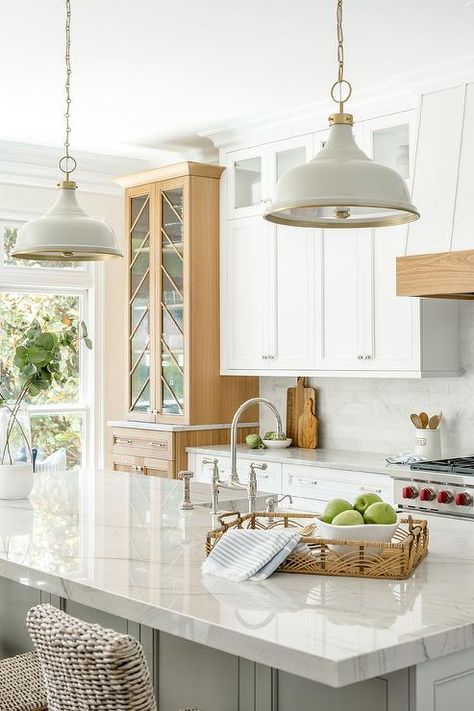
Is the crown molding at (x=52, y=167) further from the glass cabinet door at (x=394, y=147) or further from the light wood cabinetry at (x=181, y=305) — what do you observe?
the glass cabinet door at (x=394, y=147)

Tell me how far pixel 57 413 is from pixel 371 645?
17.3 feet

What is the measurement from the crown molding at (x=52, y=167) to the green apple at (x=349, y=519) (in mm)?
4441

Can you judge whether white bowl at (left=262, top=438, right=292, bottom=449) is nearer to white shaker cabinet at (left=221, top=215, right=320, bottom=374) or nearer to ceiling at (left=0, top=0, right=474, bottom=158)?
white shaker cabinet at (left=221, top=215, right=320, bottom=374)

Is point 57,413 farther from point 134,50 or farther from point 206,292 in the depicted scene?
point 134,50

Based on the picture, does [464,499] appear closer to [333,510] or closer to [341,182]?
[333,510]

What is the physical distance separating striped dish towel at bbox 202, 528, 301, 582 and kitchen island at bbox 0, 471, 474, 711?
0.03 metres

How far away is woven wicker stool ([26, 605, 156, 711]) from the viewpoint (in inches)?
69.6

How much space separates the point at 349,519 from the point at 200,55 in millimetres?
2776

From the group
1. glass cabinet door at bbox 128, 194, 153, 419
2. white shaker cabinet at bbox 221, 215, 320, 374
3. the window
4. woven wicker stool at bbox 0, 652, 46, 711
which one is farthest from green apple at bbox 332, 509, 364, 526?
the window

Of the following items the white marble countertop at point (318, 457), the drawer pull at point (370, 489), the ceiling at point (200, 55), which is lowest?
the drawer pull at point (370, 489)

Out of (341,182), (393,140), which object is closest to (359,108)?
(393,140)

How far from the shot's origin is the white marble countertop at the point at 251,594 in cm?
170

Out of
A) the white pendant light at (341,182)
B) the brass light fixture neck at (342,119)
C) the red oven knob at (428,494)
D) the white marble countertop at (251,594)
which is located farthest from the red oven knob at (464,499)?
the brass light fixture neck at (342,119)

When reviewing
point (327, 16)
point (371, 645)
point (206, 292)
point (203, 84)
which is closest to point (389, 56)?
point (327, 16)
